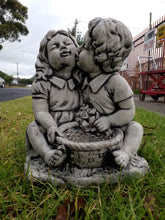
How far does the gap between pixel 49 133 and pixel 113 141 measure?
492 millimetres

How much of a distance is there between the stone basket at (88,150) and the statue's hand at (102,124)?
9cm

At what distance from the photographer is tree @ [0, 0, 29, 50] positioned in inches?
A: 531

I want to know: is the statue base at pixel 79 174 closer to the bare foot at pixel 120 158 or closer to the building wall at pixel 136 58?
the bare foot at pixel 120 158

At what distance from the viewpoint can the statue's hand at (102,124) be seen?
1.31m

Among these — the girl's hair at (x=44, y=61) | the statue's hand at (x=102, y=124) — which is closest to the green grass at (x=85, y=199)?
the statue's hand at (x=102, y=124)

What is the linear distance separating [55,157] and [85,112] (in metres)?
0.46

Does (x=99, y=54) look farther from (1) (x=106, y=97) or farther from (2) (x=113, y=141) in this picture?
(2) (x=113, y=141)

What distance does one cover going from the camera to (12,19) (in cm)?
1405

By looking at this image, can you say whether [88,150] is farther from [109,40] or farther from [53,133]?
[109,40]

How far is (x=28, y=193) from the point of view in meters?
1.17

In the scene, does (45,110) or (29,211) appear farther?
(45,110)

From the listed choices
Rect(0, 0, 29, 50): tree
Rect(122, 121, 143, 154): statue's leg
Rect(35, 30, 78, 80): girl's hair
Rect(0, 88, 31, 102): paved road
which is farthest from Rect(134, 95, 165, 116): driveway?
Rect(0, 0, 29, 50): tree

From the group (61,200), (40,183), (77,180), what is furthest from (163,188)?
(40,183)

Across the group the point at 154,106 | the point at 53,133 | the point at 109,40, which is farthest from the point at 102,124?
the point at 154,106
